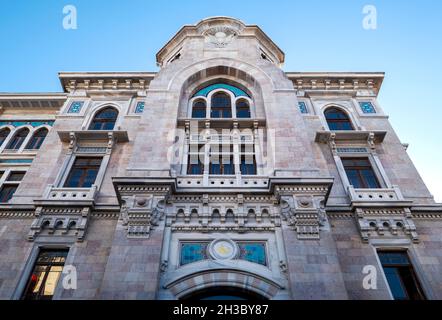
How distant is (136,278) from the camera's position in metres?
11.2

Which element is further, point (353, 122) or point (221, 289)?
point (353, 122)

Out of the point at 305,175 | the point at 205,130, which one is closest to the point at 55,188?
the point at 205,130

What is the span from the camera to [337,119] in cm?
2047

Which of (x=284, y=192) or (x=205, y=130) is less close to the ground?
(x=205, y=130)

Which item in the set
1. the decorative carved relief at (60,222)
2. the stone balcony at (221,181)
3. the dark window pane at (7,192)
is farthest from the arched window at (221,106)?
the dark window pane at (7,192)

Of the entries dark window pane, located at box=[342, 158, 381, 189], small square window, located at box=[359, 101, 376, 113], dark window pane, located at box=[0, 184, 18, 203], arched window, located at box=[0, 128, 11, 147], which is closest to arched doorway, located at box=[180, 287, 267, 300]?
dark window pane, located at box=[342, 158, 381, 189]

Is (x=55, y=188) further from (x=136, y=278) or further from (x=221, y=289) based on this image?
(x=221, y=289)

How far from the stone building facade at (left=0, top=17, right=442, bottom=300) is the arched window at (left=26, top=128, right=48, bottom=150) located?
9 centimetres

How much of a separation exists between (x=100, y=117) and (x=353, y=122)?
15.7m

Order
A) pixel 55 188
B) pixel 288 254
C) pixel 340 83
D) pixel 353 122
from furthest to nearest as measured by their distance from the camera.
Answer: pixel 340 83 → pixel 353 122 → pixel 55 188 → pixel 288 254

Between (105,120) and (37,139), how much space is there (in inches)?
185

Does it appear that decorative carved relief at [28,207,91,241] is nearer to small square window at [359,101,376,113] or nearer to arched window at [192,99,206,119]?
arched window at [192,99,206,119]

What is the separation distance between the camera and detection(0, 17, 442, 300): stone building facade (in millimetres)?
11970

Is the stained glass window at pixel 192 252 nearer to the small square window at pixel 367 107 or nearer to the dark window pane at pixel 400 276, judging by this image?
the dark window pane at pixel 400 276
